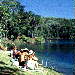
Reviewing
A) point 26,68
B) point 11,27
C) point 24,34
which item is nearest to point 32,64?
point 26,68

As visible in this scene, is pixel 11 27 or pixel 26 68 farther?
pixel 11 27

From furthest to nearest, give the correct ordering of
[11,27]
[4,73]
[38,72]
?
[11,27] < [38,72] < [4,73]

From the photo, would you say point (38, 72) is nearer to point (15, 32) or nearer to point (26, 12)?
point (15, 32)

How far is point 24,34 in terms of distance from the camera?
134250mm

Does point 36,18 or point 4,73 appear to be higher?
point 36,18

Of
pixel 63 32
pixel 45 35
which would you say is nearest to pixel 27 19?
pixel 45 35

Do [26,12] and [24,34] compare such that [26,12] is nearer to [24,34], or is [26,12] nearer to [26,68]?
[24,34]

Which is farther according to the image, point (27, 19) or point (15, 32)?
point (27, 19)

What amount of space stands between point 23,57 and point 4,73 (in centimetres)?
858

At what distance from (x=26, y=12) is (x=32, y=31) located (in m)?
12.5

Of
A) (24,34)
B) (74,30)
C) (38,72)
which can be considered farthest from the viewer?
(74,30)

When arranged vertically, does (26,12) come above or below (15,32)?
above

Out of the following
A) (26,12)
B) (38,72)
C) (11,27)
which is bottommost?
(38,72)

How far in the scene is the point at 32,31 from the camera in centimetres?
14425
